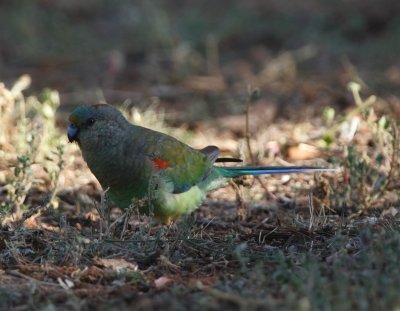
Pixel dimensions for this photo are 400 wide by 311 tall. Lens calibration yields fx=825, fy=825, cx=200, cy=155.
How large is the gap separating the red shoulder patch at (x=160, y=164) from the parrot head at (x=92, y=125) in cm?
28

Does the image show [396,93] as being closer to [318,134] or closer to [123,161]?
[318,134]

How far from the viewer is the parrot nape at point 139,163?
14.1ft

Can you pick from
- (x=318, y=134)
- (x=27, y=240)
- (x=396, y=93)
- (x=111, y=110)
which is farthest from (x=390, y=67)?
(x=27, y=240)

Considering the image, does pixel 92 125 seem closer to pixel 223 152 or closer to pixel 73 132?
pixel 73 132

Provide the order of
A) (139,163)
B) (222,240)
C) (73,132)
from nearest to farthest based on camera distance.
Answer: (222,240) → (139,163) → (73,132)

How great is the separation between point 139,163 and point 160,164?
0.47 feet

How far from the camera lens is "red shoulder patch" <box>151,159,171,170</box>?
4.41 metres

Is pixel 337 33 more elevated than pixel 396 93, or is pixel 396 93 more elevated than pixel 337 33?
pixel 337 33

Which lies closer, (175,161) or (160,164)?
(160,164)

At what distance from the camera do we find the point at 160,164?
4441 mm

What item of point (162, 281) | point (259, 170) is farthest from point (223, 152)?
point (162, 281)

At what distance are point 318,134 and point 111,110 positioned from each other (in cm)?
205

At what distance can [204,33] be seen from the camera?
9.08 m

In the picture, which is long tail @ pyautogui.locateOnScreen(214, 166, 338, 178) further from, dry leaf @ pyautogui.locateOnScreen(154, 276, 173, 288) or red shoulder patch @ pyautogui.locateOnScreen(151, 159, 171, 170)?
dry leaf @ pyautogui.locateOnScreen(154, 276, 173, 288)
